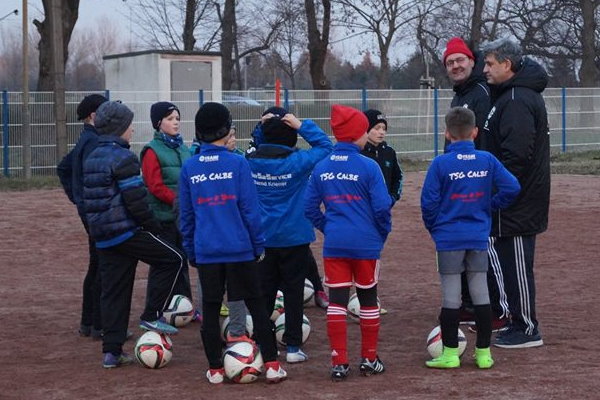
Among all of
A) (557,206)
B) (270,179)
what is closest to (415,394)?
(270,179)

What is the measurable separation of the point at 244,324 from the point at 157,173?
70.0 inches

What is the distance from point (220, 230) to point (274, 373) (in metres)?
1.01

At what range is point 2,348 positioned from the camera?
758cm

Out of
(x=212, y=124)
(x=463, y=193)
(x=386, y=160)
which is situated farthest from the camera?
(x=386, y=160)

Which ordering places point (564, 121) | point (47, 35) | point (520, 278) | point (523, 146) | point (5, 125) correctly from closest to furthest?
point (523, 146) < point (520, 278) < point (5, 125) < point (47, 35) < point (564, 121)

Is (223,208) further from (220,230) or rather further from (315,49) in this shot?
(315,49)

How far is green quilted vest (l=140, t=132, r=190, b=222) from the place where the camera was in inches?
320

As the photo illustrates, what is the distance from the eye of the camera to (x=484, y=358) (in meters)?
6.68

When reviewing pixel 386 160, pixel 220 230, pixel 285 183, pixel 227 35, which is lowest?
pixel 220 230

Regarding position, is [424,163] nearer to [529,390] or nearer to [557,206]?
[557,206]

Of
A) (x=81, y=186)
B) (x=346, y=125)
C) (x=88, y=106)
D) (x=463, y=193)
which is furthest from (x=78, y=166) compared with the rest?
(x=463, y=193)

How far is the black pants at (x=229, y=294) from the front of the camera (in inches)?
254

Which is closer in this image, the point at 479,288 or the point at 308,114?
the point at 479,288

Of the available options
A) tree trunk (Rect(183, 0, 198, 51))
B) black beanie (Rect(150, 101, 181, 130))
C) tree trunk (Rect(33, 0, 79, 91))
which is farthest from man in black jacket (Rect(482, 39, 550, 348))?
tree trunk (Rect(183, 0, 198, 51))
